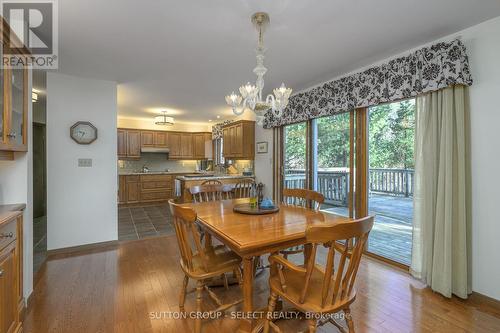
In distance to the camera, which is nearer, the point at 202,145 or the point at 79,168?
the point at 79,168

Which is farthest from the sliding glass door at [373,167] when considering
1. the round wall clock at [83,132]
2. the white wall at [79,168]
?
the round wall clock at [83,132]

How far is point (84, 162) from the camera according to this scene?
343 cm

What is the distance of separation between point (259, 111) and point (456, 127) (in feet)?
6.10

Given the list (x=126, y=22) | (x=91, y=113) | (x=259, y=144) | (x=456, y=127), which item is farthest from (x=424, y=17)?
(x=91, y=113)

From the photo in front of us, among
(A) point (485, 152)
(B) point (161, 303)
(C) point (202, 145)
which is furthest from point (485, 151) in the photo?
(C) point (202, 145)

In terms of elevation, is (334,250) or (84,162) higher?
(84,162)

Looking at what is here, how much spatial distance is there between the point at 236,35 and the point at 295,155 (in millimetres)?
2552

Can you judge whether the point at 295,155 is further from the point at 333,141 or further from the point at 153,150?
the point at 153,150

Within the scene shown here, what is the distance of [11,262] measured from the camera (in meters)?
1.59

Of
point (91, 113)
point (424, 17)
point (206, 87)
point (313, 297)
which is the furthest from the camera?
point (206, 87)

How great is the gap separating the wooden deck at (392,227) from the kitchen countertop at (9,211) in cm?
364

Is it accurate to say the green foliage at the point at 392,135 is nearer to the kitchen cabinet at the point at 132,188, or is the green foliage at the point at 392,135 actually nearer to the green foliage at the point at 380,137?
the green foliage at the point at 380,137

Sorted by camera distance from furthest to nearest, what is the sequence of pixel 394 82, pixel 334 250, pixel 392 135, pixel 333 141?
1. pixel 333 141
2. pixel 392 135
3. pixel 394 82
4. pixel 334 250

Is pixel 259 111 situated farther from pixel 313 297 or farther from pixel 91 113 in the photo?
pixel 91 113
